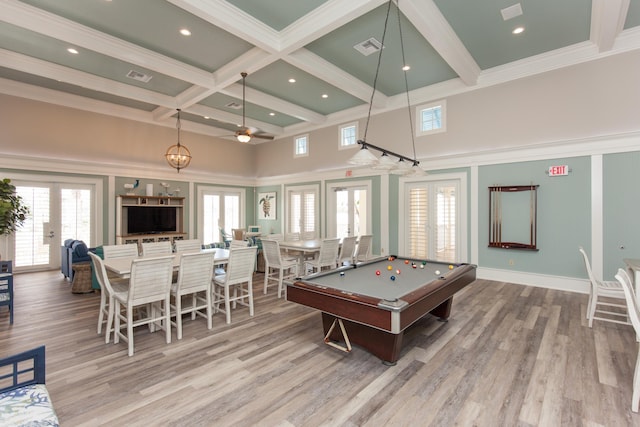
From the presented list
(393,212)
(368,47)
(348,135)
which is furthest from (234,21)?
(393,212)

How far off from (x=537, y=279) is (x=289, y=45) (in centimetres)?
591

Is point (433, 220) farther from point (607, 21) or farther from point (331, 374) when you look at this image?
point (331, 374)

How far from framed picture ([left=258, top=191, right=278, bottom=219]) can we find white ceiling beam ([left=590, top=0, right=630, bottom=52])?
862 cm

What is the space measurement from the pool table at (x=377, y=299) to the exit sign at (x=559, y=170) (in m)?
3.04

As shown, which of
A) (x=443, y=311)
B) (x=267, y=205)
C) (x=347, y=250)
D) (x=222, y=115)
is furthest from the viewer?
(x=267, y=205)

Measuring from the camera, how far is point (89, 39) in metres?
4.43

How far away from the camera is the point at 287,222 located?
10148 mm

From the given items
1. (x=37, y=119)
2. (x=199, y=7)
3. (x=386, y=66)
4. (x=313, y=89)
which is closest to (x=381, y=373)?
(x=199, y=7)

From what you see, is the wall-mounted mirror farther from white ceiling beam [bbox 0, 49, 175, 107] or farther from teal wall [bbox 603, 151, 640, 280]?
white ceiling beam [bbox 0, 49, 175, 107]

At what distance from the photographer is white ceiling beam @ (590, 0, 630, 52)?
3737mm

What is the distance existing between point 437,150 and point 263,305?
16.1 feet

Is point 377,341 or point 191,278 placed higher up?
point 191,278

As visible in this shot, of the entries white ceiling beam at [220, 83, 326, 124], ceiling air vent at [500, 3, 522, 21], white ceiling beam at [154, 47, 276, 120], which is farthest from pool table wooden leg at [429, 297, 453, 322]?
white ceiling beam at [220, 83, 326, 124]

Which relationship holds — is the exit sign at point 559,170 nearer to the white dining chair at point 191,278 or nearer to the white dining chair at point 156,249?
the white dining chair at point 191,278
